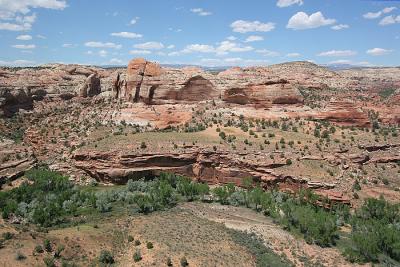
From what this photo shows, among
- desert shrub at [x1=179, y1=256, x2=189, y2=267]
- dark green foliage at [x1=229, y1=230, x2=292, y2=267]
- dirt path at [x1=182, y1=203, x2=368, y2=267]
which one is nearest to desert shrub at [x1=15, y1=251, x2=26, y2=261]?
desert shrub at [x1=179, y1=256, x2=189, y2=267]

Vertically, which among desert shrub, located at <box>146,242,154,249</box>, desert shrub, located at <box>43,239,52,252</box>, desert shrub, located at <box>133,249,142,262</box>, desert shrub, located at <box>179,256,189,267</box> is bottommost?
desert shrub, located at <box>179,256,189,267</box>

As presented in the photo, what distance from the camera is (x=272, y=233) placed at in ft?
94.3

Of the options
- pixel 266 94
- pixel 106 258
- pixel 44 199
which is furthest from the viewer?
pixel 266 94

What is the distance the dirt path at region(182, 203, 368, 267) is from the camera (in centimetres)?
2612

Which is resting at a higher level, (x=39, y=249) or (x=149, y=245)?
(x=39, y=249)

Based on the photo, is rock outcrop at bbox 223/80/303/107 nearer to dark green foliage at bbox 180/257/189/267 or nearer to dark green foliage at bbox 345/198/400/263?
dark green foliage at bbox 345/198/400/263

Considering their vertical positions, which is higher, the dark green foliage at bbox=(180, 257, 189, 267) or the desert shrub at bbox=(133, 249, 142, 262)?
the desert shrub at bbox=(133, 249, 142, 262)

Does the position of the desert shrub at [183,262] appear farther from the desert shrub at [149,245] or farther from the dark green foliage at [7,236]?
the dark green foliage at [7,236]

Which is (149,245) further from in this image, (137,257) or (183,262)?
(183,262)

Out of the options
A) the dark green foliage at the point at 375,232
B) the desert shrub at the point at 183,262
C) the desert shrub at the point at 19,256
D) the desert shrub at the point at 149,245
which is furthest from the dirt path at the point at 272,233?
Result: the desert shrub at the point at 19,256

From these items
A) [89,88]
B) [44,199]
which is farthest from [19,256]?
[89,88]

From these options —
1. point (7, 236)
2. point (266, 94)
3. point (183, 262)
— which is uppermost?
point (266, 94)

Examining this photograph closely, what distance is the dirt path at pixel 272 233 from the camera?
26.1m

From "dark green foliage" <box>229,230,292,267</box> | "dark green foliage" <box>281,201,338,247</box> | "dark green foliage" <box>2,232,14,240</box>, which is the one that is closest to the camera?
"dark green foliage" <box>2,232,14,240</box>
